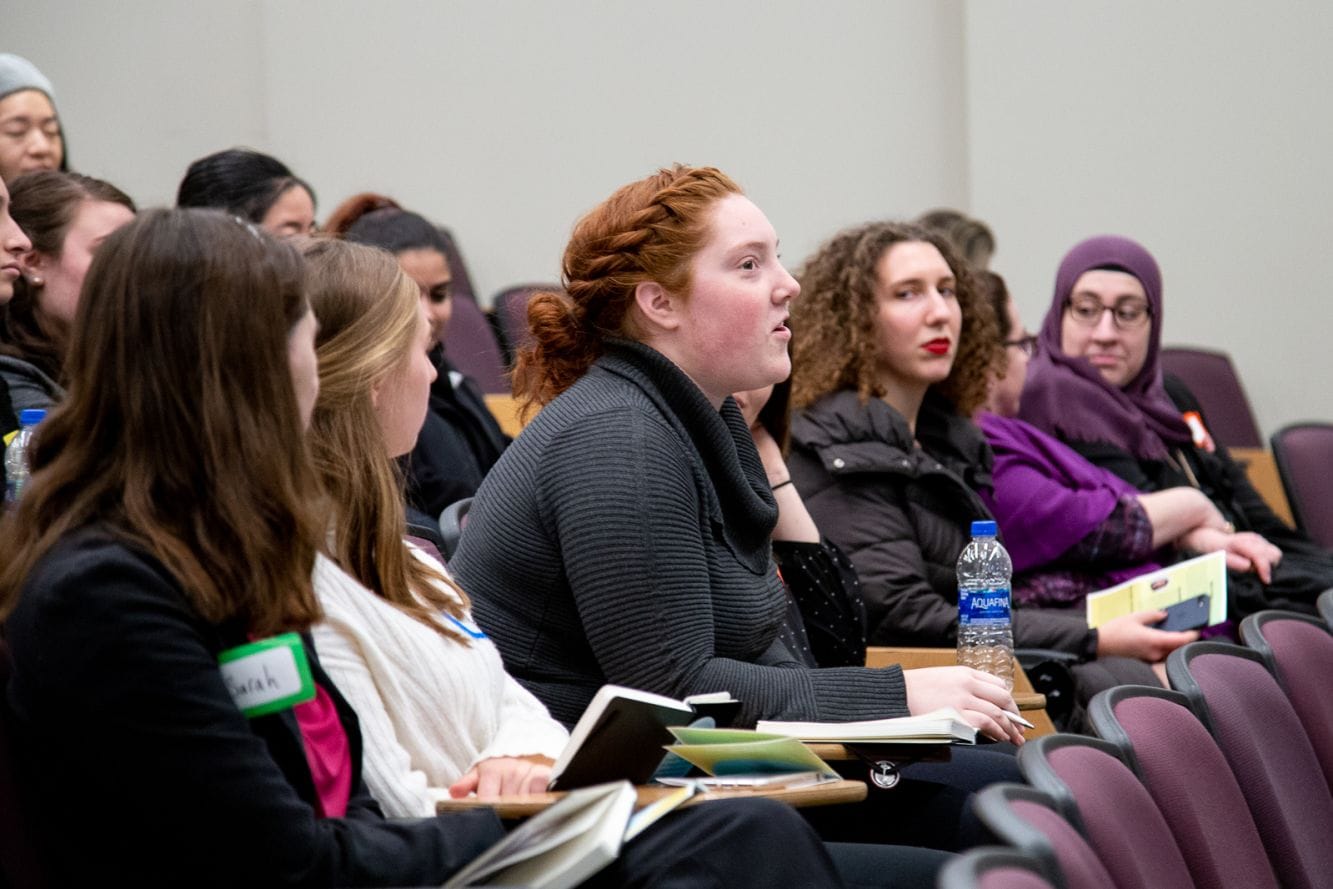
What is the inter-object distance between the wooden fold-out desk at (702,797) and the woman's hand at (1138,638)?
1700 millimetres

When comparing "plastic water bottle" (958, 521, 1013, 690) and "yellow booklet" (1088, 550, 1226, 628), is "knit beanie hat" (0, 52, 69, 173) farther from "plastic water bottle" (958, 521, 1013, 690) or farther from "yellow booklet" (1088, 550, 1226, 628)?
"yellow booklet" (1088, 550, 1226, 628)

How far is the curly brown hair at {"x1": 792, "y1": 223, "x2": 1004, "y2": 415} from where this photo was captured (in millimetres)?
3527

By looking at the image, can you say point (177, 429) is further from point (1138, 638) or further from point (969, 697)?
point (1138, 638)

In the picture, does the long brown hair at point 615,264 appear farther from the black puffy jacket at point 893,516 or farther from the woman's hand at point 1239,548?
the woman's hand at point 1239,548

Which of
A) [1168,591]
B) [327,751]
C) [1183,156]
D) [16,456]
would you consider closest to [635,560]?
[327,751]

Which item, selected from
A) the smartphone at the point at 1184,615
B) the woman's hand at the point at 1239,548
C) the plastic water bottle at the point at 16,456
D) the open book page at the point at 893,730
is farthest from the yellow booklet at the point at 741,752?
the woman's hand at the point at 1239,548

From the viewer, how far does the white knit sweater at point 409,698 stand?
1812 millimetres

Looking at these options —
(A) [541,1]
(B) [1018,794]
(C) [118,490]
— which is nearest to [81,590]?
(C) [118,490]

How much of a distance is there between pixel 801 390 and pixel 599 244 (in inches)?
46.5

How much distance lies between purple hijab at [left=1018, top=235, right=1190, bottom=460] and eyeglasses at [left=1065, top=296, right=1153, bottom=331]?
37 millimetres

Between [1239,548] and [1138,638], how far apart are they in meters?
0.72

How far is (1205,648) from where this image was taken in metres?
2.31

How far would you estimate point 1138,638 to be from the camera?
3359 mm

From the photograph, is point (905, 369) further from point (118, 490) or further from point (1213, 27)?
point (1213, 27)
